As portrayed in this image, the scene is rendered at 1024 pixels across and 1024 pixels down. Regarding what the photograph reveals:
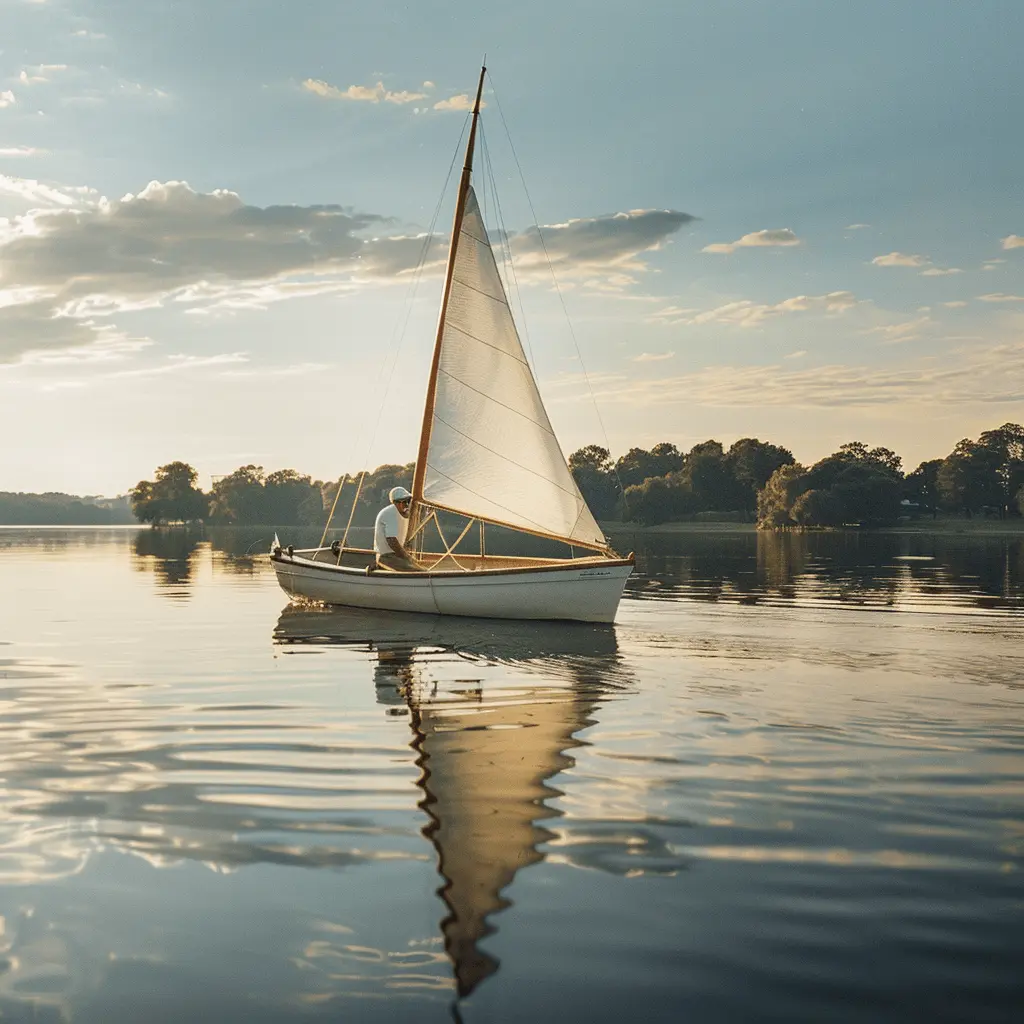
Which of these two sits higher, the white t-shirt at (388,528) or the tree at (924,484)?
the tree at (924,484)

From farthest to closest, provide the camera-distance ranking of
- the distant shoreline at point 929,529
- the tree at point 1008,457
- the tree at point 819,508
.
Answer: the tree at point 1008,457, the tree at point 819,508, the distant shoreline at point 929,529

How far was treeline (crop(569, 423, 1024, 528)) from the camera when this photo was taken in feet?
504

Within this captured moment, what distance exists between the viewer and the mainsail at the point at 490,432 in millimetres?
26594

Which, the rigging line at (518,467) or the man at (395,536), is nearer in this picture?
the rigging line at (518,467)

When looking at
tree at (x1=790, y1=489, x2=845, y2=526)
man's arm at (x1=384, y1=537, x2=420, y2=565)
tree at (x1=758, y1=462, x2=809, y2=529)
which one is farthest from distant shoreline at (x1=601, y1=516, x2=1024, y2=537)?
man's arm at (x1=384, y1=537, x2=420, y2=565)

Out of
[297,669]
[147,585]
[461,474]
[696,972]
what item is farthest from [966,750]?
[147,585]

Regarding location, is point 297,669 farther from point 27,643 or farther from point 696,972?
point 696,972

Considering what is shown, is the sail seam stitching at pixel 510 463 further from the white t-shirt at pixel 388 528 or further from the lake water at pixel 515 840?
the lake water at pixel 515 840

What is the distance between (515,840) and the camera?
798 cm

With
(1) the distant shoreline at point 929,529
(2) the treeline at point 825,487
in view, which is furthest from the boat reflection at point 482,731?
(1) the distant shoreline at point 929,529

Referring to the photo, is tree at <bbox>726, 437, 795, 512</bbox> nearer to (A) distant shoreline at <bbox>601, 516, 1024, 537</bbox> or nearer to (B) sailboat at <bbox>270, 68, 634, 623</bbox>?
(A) distant shoreline at <bbox>601, 516, 1024, 537</bbox>

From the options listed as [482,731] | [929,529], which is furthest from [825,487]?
[482,731]

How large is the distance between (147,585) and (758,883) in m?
36.5

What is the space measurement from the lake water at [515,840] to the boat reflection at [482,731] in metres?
0.05
